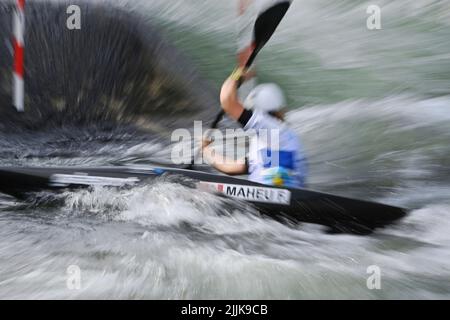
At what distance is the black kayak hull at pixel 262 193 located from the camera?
2879 mm

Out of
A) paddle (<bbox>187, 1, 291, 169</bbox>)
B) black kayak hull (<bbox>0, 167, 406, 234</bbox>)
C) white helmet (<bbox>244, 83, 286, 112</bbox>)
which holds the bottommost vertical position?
black kayak hull (<bbox>0, 167, 406, 234</bbox>)

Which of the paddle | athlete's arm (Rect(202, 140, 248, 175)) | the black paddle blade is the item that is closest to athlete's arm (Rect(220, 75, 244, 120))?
athlete's arm (Rect(202, 140, 248, 175))

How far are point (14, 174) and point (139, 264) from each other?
1.15m

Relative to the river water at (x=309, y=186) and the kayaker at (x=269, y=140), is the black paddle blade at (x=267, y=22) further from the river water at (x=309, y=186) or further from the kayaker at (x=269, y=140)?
the river water at (x=309, y=186)

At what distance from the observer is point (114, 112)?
559 cm

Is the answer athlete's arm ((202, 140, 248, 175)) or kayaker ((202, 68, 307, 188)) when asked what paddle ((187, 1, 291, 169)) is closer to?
athlete's arm ((202, 140, 248, 175))

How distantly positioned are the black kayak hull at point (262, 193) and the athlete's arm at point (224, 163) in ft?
0.47

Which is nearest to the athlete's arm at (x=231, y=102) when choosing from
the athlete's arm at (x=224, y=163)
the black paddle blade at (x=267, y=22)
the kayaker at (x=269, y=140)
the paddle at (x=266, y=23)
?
the kayaker at (x=269, y=140)

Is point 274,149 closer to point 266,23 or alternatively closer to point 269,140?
point 269,140

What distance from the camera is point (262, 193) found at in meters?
2.87

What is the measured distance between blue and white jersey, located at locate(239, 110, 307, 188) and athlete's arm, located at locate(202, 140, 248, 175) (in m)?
0.17

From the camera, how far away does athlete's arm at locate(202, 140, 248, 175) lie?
307 cm

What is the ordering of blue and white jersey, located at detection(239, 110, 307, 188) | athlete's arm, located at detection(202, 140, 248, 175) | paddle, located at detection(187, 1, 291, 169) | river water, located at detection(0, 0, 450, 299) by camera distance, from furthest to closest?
paddle, located at detection(187, 1, 291, 169) < athlete's arm, located at detection(202, 140, 248, 175) < blue and white jersey, located at detection(239, 110, 307, 188) < river water, located at detection(0, 0, 450, 299)

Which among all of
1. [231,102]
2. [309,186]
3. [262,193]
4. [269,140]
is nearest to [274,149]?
[269,140]
